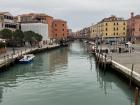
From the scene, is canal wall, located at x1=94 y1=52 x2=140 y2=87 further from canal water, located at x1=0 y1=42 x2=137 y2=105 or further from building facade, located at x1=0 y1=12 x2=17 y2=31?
building facade, located at x1=0 y1=12 x2=17 y2=31

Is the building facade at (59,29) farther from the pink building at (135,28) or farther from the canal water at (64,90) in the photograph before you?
the canal water at (64,90)

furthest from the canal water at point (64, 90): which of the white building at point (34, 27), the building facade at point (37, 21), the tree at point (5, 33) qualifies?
the building facade at point (37, 21)

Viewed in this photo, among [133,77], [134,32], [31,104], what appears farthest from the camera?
[134,32]

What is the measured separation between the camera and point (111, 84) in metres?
29.7

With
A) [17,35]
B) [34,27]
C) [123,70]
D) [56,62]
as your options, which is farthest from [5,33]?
[123,70]

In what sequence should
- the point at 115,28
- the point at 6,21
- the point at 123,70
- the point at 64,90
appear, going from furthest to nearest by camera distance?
1. the point at 115,28
2. the point at 6,21
3. the point at 123,70
4. the point at 64,90

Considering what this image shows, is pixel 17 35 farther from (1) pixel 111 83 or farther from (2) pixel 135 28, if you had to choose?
(1) pixel 111 83

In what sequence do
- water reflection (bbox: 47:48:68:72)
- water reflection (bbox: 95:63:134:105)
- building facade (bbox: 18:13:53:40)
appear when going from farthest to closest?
1. building facade (bbox: 18:13:53:40)
2. water reflection (bbox: 47:48:68:72)
3. water reflection (bbox: 95:63:134:105)

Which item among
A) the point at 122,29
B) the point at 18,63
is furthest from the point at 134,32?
the point at 18,63

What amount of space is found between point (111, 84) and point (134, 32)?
75.0 m

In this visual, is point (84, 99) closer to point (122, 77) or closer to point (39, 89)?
point (39, 89)

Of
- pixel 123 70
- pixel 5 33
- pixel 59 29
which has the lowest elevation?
pixel 123 70

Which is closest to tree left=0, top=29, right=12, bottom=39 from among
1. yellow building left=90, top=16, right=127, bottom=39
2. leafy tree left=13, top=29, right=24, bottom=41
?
leafy tree left=13, top=29, right=24, bottom=41

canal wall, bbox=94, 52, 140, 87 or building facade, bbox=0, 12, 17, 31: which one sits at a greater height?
building facade, bbox=0, 12, 17, 31
